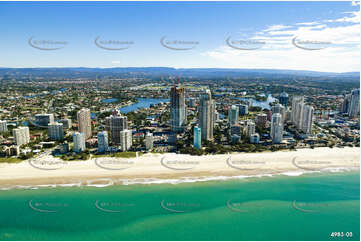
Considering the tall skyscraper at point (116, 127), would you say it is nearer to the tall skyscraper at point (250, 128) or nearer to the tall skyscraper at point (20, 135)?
the tall skyscraper at point (20, 135)

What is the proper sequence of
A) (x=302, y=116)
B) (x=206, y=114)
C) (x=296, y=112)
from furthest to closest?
(x=296, y=112) → (x=302, y=116) → (x=206, y=114)

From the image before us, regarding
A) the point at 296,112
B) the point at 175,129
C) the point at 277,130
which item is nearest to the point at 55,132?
the point at 175,129

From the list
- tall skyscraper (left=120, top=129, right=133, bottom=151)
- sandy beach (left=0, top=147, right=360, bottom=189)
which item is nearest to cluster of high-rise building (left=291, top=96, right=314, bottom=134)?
sandy beach (left=0, top=147, right=360, bottom=189)

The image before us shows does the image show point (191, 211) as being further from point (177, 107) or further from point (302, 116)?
point (302, 116)

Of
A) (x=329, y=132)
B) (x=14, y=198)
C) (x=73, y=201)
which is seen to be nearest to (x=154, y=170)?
(x=73, y=201)

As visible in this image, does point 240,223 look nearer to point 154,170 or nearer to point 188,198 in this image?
point 188,198

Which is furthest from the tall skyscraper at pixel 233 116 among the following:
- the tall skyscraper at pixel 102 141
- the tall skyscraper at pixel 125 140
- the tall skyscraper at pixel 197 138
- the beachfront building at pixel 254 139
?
the tall skyscraper at pixel 102 141
